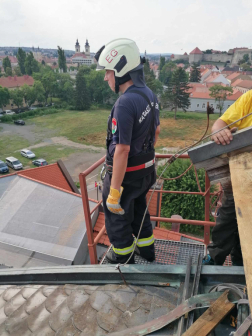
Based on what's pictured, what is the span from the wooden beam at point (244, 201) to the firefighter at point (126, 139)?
872 mm

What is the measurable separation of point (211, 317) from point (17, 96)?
52.9 m

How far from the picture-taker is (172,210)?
48.3 feet


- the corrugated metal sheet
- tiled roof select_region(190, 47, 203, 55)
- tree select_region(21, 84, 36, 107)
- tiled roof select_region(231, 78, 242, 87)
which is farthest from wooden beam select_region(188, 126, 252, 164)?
tiled roof select_region(190, 47, 203, 55)

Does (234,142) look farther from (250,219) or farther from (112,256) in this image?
(112,256)

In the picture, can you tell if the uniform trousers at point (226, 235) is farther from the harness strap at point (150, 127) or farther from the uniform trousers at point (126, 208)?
the harness strap at point (150, 127)

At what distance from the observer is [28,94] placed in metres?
49.9

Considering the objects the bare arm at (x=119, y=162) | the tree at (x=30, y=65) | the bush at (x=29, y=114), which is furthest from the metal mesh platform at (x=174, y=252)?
the tree at (x=30, y=65)

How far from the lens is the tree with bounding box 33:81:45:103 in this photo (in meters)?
51.5

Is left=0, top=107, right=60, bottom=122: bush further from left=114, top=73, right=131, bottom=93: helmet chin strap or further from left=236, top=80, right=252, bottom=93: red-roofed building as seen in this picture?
left=114, top=73, right=131, bottom=93: helmet chin strap

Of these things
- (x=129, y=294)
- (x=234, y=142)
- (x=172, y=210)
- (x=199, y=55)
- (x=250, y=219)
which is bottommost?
(x=172, y=210)

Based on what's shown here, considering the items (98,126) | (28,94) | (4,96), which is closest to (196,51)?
(28,94)

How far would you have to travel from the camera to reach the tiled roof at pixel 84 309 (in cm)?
195

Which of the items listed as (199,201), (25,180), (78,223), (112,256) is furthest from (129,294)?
(199,201)

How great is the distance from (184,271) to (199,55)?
432 feet
